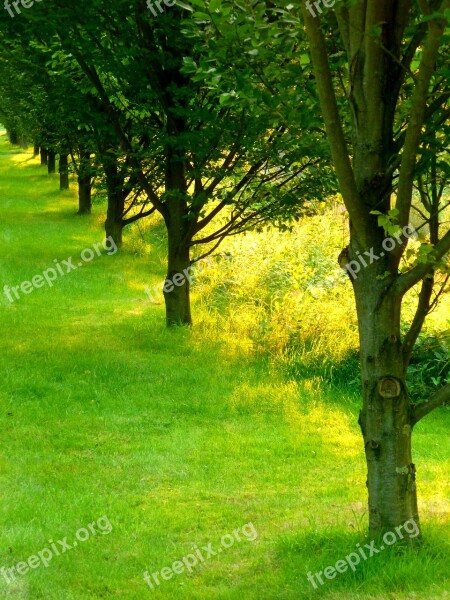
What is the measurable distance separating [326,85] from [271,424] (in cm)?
452

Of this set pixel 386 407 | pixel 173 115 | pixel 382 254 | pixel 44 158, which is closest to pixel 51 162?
pixel 44 158

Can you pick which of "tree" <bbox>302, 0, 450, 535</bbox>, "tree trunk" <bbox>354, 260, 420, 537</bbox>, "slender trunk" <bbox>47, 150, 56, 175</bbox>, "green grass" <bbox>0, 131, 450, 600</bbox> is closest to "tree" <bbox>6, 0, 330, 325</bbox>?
"green grass" <bbox>0, 131, 450, 600</bbox>

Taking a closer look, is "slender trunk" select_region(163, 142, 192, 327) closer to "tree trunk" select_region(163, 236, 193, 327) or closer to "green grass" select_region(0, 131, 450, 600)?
"tree trunk" select_region(163, 236, 193, 327)

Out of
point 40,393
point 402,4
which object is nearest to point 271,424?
point 40,393

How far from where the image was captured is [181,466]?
6938 millimetres

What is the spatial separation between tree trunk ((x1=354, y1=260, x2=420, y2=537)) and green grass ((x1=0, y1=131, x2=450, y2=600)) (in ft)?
1.05

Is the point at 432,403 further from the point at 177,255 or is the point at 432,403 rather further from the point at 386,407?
the point at 177,255

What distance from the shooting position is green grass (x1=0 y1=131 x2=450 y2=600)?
4.80m

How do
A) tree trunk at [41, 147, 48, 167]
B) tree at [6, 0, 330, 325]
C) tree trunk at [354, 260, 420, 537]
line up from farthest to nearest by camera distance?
tree trunk at [41, 147, 48, 167]
tree at [6, 0, 330, 325]
tree trunk at [354, 260, 420, 537]

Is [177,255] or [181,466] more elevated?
[177,255]

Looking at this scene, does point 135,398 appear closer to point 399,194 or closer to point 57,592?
point 57,592

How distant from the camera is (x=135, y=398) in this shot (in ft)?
28.8

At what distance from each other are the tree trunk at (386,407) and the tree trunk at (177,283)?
7185 mm

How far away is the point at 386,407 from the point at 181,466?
109 inches
